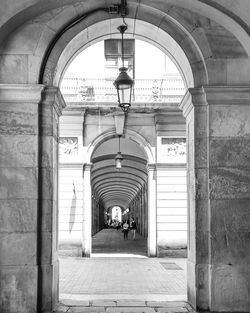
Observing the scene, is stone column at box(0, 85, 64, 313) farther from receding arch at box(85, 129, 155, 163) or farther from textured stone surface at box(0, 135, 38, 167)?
receding arch at box(85, 129, 155, 163)

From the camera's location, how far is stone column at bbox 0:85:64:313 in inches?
352

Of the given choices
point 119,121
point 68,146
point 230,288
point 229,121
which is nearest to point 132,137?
point 119,121

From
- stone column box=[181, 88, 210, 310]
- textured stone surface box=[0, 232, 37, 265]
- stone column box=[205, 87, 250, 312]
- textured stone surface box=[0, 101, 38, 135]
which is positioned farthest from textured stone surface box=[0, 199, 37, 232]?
stone column box=[205, 87, 250, 312]

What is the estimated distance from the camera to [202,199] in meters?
9.45

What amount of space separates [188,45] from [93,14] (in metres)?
1.81

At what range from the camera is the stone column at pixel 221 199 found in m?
9.13

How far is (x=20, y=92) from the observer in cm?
924

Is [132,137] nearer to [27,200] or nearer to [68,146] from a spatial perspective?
[68,146]

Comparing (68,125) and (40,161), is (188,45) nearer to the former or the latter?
(40,161)

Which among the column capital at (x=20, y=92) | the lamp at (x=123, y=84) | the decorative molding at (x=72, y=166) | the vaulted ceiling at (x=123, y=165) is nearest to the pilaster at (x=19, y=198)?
A: the column capital at (x=20, y=92)

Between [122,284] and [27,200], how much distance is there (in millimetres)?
4926

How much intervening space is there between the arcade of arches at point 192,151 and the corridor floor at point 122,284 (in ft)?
2.35

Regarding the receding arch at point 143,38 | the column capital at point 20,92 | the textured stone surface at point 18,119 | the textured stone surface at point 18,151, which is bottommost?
the textured stone surface at point 18,151

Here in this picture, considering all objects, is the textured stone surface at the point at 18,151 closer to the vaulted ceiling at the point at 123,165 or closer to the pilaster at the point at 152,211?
the pilaster at the point at 152,211
